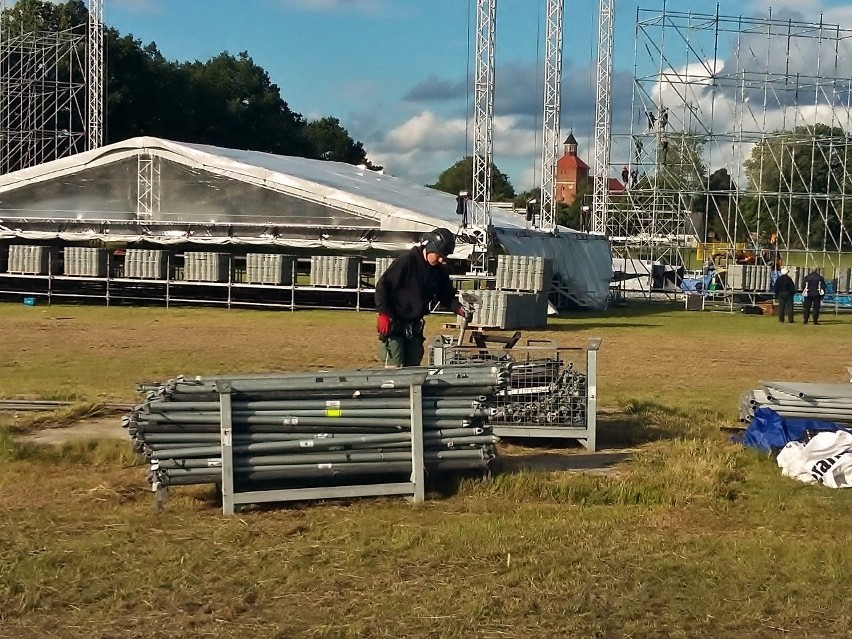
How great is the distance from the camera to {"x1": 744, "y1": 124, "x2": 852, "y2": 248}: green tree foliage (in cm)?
4081

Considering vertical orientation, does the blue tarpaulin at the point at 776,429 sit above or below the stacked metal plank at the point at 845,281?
below

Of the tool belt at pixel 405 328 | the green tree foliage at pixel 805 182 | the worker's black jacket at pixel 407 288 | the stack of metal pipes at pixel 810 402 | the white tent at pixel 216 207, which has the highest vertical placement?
the green tree foliage at pixel 805 182

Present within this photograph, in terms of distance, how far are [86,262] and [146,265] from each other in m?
1.98

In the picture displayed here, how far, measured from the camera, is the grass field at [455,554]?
5.59m

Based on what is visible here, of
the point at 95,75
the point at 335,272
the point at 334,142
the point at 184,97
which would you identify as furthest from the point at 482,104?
the point at 334,142

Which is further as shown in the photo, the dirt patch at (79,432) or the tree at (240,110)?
the tree at (240,110)

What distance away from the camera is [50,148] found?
202 feet

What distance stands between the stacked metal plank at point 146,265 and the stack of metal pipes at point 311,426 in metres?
26.8

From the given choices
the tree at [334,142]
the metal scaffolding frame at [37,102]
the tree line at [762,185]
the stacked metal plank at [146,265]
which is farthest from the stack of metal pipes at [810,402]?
the tree at [334,142]

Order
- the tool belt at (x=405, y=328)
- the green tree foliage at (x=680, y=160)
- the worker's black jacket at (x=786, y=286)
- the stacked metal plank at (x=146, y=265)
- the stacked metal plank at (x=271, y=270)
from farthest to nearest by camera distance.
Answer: the green tree foliage at (x=680, y=160)
the stacked metal plank at (x=146, y=265)
the stacked metal plank at (x=271, y=270)
the worker's black jacket at (x=786, y=286)
the tool belt at (x=405, y=328)

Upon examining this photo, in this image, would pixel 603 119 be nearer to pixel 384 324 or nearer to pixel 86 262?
pixel 86 262

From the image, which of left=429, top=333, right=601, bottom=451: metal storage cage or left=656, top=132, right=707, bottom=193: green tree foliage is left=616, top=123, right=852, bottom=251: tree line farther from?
left=429, top=333, right=601, bottom=451: metal storage cage

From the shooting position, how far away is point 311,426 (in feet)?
25.9

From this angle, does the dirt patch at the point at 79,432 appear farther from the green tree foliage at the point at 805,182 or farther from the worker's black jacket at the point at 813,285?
the green tree foliage at the point at 805,182
